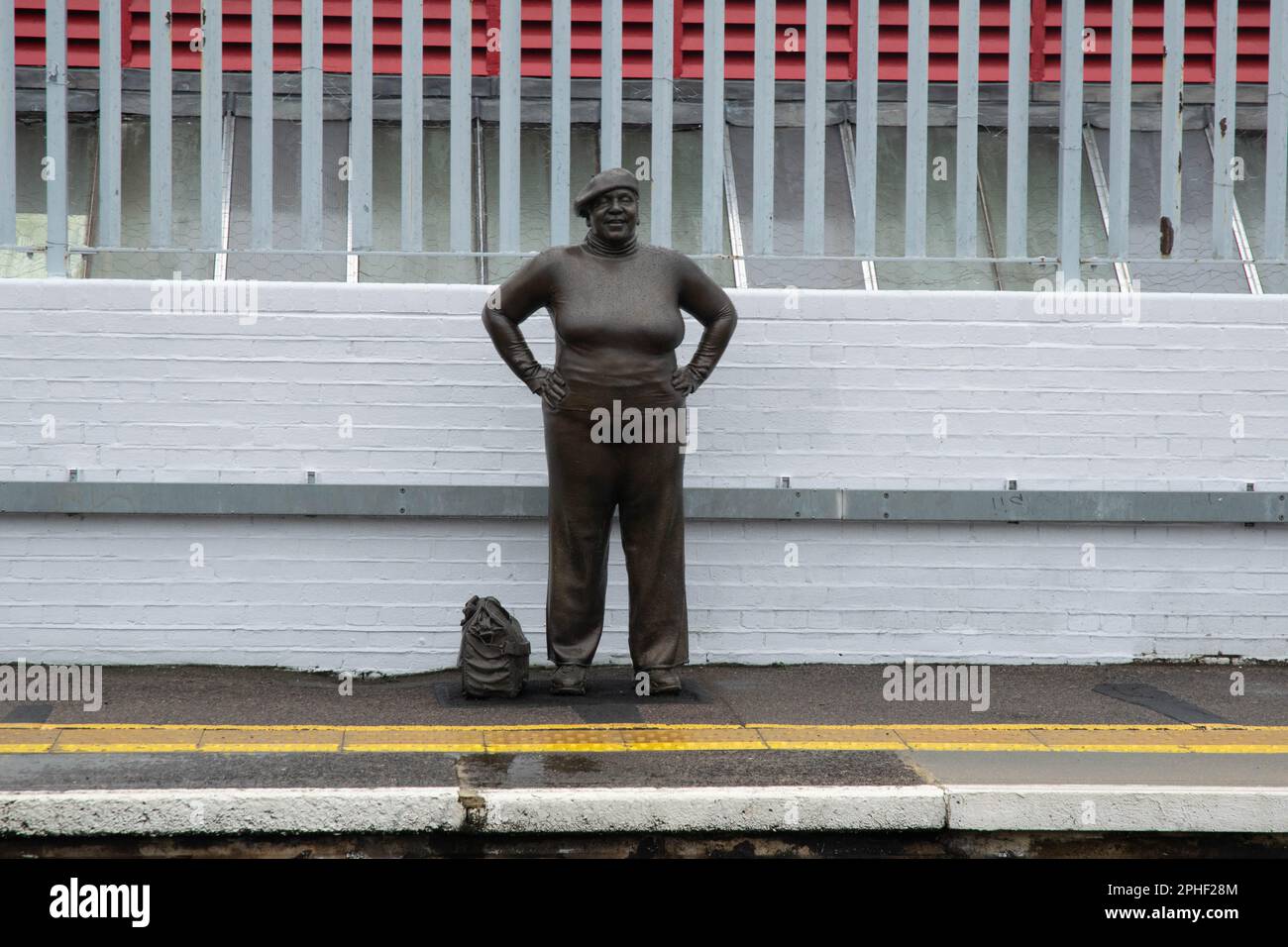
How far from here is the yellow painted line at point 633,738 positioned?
5.40 m

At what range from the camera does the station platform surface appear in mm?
4586

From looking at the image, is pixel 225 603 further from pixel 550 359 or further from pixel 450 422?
pixel 550 359

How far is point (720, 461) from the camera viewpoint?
749 centimetres

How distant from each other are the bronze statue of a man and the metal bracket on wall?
2.71ft

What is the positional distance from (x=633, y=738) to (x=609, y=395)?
1.50m

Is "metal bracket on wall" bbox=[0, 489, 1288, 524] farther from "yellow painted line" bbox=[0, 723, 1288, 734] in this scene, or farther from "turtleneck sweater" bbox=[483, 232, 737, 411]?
"yellow painted line" bbox=[0, 723, 1288, 734]

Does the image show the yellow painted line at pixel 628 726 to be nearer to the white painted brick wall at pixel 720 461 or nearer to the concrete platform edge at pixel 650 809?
the concrete platform edge at pixel 650 809

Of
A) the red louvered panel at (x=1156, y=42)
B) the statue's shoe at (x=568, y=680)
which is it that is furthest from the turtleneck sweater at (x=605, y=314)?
the red louvered panel at (x=1156, y=42)

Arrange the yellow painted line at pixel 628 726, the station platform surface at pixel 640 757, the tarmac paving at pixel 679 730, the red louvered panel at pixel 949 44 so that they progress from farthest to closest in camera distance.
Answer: the red louvered panel at pixel 949 44, the yellow painted line at pixel 628 726, the tarmac paving at pixel 679 730, the station platform surface at pixel 640 757

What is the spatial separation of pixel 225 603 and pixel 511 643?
5.44ft

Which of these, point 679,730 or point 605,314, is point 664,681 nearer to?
point 679,730

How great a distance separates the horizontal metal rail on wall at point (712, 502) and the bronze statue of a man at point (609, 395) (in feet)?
2.71

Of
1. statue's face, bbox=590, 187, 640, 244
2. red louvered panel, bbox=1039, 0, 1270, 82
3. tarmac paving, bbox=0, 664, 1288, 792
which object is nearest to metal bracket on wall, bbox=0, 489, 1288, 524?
tarmac paving, bbox=0, 664, 1288, 792
